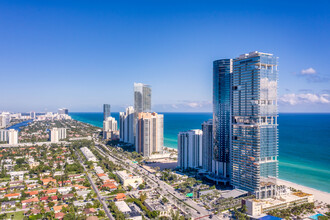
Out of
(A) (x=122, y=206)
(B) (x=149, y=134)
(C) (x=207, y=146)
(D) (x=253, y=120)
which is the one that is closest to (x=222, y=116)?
(C) (x=207, y=146)

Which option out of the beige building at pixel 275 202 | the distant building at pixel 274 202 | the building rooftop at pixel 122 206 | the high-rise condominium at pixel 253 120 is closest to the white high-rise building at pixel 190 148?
the high-rise condominium at pixel 253 120

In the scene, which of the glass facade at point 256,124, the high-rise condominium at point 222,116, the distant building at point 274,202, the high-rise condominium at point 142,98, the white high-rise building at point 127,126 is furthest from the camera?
the white high-rise building at point 127,126

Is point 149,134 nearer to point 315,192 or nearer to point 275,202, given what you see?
point 275,202

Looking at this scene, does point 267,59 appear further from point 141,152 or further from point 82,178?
point 141,152

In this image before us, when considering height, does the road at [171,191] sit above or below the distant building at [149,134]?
below

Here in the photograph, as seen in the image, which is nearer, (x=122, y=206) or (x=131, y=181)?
(x=122, y=206)

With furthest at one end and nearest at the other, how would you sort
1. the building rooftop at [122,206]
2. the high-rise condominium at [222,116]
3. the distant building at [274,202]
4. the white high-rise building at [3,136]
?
the white high-rise building at [3,136] < the high-rise condominium at [222,116] < the building rooftop at [122,206] < the distant building at [274,202]

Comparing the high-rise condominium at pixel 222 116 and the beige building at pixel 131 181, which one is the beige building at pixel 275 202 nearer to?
the high-rise condominium at pixel 222 116
